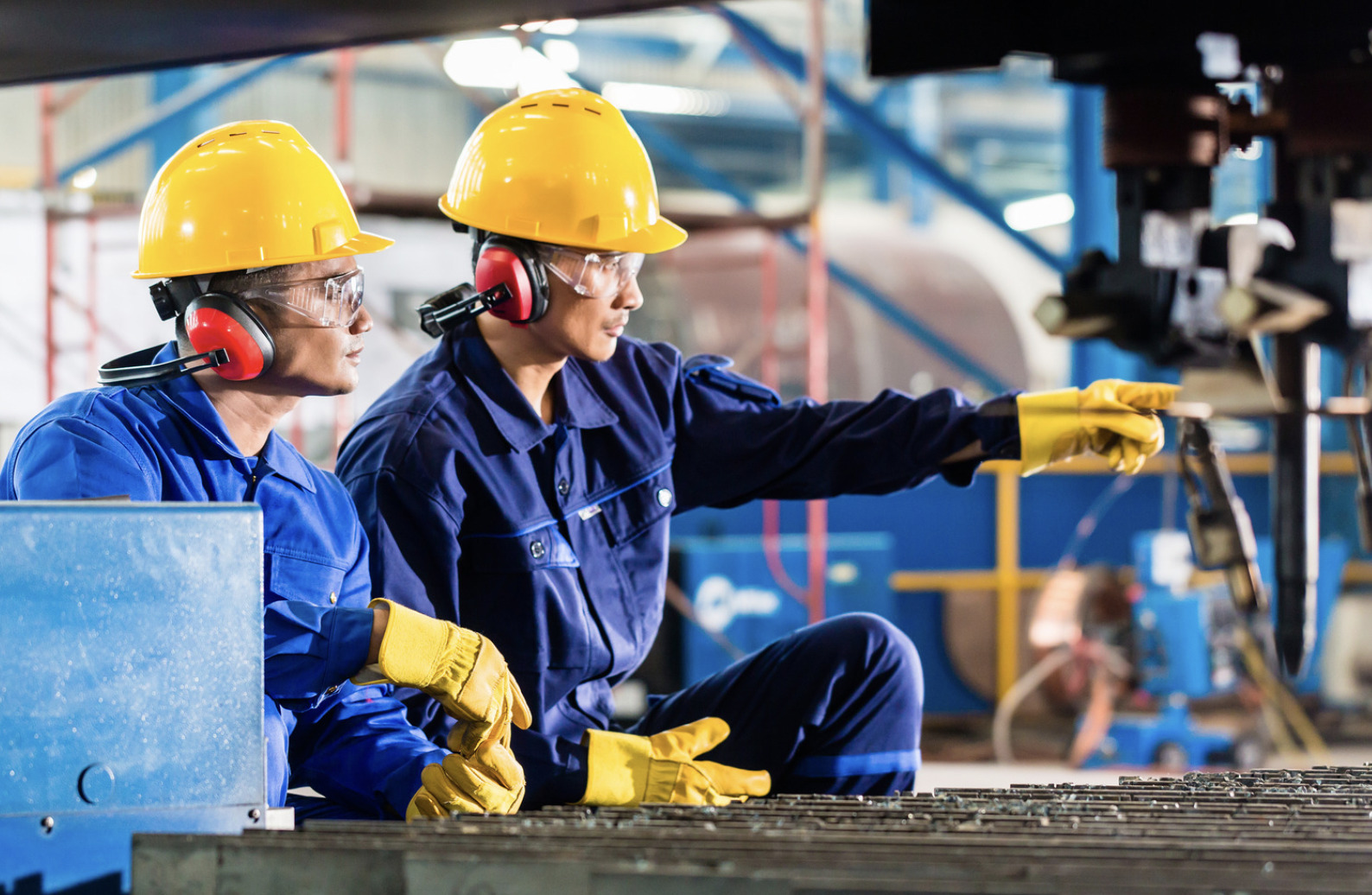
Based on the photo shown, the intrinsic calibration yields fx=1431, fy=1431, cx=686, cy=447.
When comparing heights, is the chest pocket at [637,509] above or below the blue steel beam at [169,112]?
below

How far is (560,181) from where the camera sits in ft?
8.46

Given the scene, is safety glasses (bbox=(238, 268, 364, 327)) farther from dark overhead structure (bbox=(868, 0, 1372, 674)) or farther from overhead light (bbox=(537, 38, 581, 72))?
overhead light (bbox=(537, 38, 581, 72))

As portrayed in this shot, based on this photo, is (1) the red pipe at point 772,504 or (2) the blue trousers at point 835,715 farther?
(1) the red pipe at point 772,504

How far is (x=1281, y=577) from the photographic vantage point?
93.4 inches

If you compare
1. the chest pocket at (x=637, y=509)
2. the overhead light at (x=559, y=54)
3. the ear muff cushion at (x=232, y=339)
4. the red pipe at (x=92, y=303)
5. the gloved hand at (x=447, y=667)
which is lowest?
the gloved hand at (x=447, y=667)

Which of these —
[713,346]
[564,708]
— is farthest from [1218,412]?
[713,346]

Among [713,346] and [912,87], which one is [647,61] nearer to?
[912,87]

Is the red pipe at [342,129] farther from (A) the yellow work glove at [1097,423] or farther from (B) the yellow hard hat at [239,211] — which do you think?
(A) the yellow work glove at [1097,423]

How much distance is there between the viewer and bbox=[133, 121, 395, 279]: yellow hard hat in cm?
217

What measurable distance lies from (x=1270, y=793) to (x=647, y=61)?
15.2 metres

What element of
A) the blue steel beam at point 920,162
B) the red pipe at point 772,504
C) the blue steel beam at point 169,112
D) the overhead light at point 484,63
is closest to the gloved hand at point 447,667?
the red pipe at point 772,504

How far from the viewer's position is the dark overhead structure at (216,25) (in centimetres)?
192

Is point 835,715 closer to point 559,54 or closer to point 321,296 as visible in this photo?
point 321,296

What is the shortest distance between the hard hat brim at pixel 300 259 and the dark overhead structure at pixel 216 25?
0.30 meters
